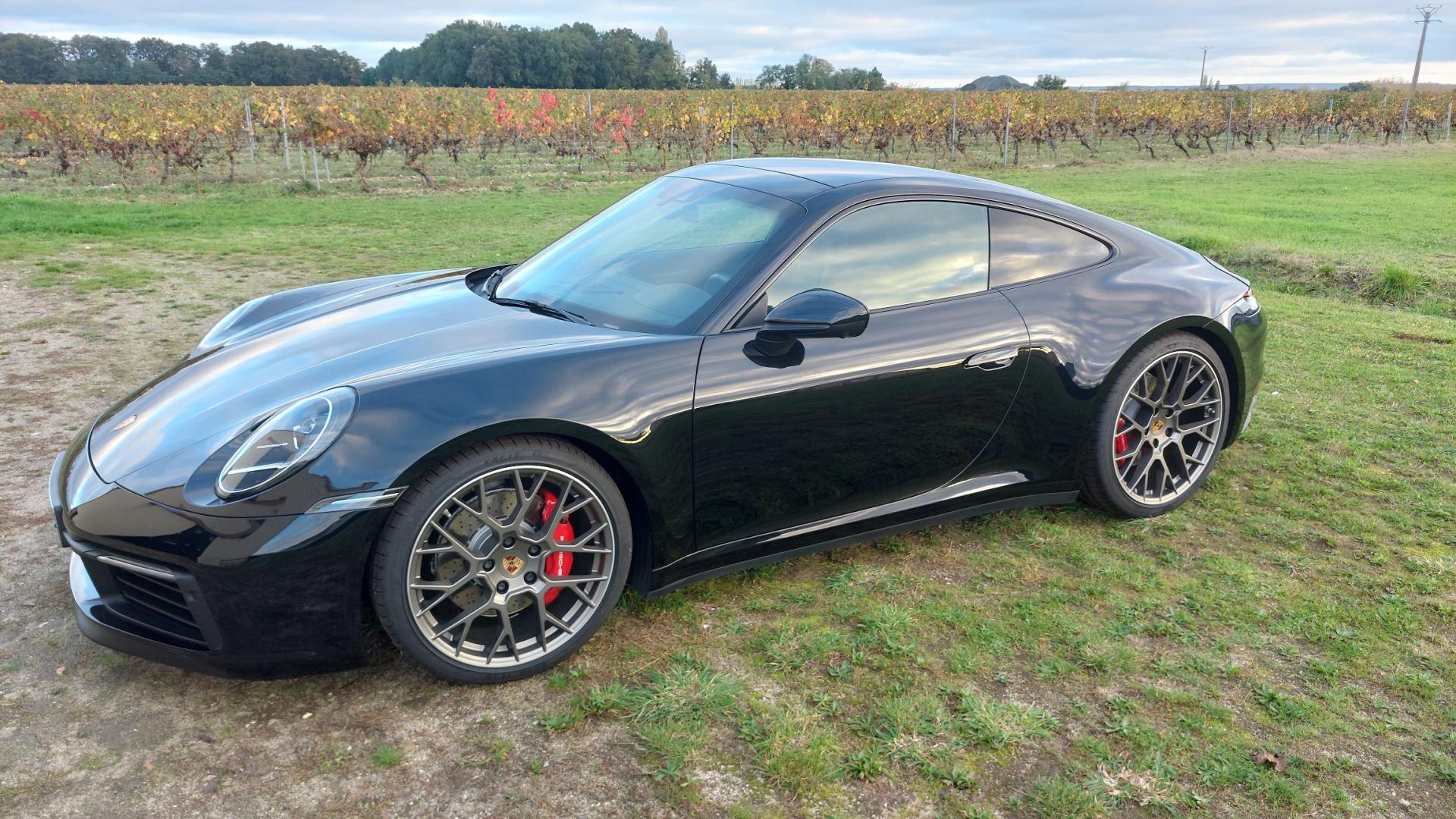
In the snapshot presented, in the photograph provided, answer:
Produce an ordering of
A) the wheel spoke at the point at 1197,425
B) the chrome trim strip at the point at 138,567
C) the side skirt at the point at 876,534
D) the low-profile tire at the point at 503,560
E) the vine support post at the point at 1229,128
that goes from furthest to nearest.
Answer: the vine support post at the point at 1229,128 → the wheel spoke at the point at 1197,425 → the side skirt at the point at 876,534 → the low-profile tire at the point at 503,560 → the chrome trim strip at the point at 138,567

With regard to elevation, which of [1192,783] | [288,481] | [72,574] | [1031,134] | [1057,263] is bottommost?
[1192,783]

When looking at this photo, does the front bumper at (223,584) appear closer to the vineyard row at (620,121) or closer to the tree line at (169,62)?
the vineyard row at (620,121)

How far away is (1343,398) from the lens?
5.60m

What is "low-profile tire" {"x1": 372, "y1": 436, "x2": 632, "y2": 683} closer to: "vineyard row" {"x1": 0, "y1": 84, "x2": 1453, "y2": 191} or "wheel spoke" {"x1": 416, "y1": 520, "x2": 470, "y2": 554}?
"wheel spoke" {"x1": 416, "y1": 520, "x2": 470, "y2": 554}

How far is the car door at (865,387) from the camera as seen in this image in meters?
3.06


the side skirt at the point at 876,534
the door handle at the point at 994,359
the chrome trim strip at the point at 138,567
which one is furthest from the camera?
the door handle at the point at 994,359

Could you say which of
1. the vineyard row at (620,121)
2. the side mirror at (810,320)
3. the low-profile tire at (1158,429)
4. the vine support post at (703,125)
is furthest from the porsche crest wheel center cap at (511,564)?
the vine support post at (703,125)

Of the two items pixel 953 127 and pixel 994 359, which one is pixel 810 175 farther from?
pixel 953 127

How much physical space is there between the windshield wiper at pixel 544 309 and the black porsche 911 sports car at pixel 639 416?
0.06ft

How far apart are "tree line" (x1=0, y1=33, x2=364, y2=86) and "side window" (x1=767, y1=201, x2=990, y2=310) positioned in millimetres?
73823

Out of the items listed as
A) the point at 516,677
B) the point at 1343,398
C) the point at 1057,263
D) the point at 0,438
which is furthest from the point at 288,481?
the point at 1343,398

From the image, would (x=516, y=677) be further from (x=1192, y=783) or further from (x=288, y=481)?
(x=1192, y=783)

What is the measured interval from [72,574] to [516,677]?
136 centimetres

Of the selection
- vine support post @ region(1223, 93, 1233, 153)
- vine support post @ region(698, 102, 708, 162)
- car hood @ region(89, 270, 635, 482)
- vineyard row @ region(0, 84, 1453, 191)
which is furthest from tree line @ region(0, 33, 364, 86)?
car hood @ region(89, 270, 635, 482)
